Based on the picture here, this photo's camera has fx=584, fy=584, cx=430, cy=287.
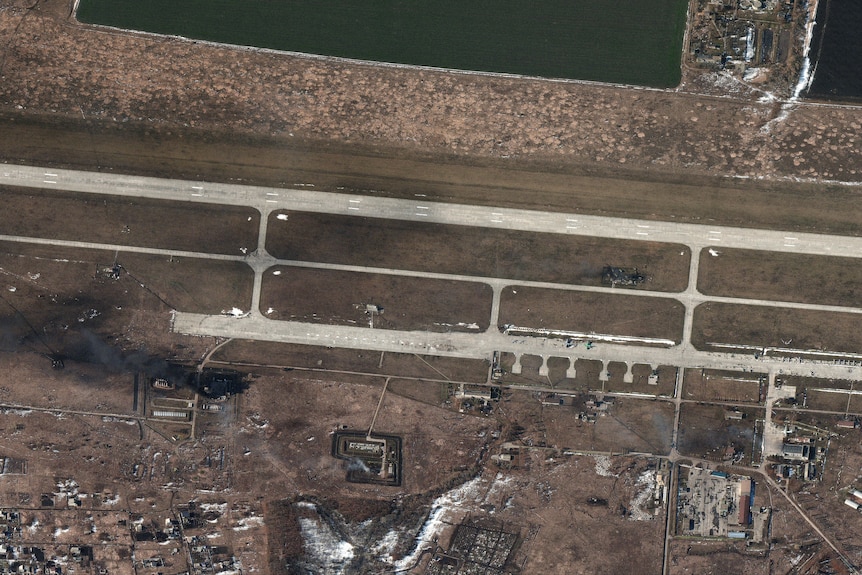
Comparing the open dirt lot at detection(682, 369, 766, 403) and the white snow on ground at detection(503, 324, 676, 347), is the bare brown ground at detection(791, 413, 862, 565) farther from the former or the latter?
the white snow on ground at detection(503, 324, 676, 347)

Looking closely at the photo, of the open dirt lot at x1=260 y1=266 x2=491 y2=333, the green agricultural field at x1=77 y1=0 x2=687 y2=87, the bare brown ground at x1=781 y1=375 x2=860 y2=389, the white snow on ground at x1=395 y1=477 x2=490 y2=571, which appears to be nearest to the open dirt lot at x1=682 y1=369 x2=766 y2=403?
the bare brown ground at x1=781 y1=375 x2=860 y2=389

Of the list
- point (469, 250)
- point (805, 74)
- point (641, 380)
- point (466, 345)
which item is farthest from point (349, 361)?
point (805, 74)

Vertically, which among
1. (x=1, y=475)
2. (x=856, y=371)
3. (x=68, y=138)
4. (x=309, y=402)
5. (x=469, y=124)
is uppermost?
(x=469, y=124)

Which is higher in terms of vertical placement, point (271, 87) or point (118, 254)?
point (271, 87)

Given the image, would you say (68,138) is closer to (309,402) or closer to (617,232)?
(309,402)

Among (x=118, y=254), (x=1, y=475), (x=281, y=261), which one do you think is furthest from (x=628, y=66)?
(x=1, y=475)
